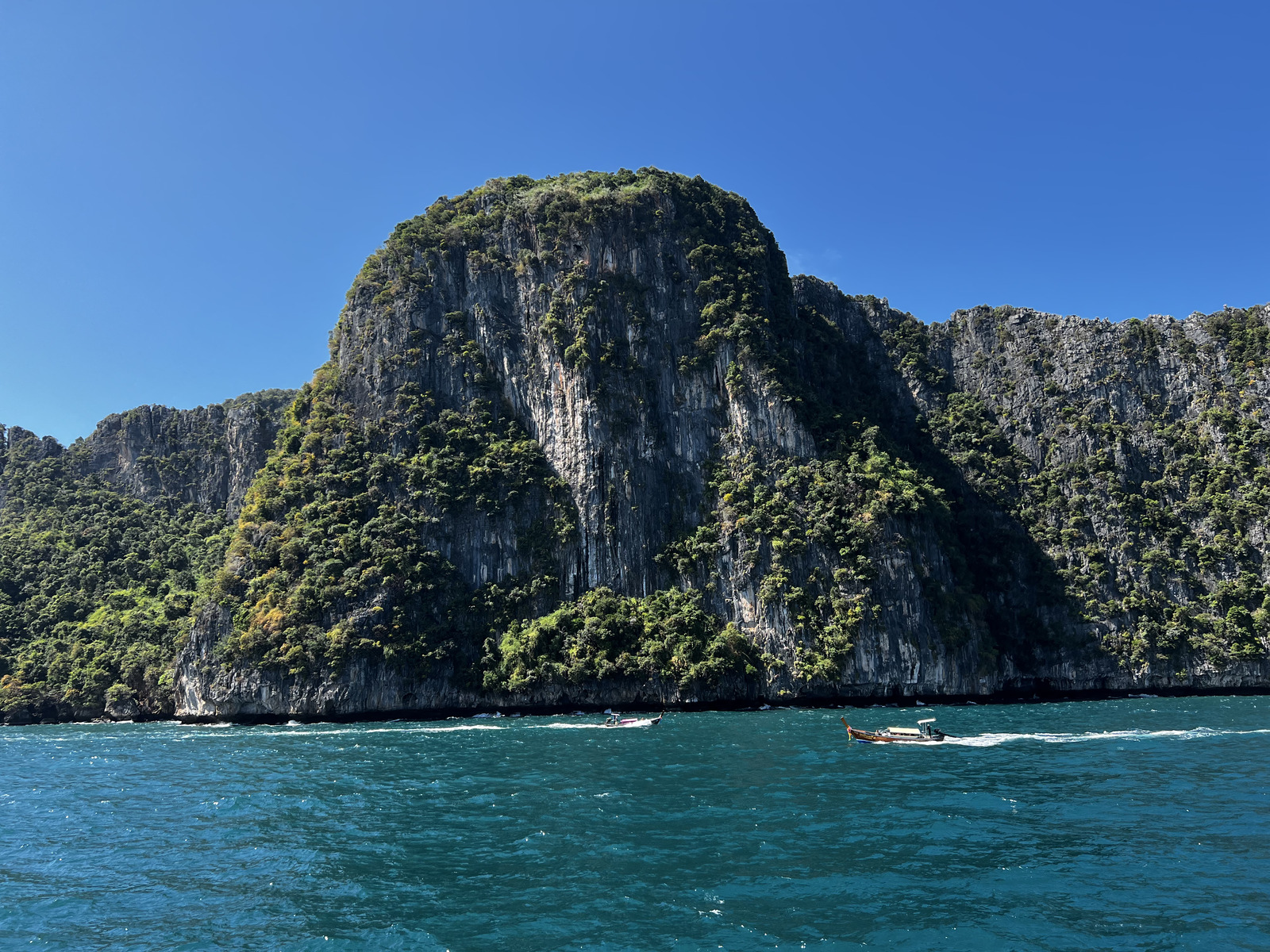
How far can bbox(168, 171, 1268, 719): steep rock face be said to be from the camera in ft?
259

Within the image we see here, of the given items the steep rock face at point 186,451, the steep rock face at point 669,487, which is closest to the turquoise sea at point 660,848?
the steep rock face at point 669,487

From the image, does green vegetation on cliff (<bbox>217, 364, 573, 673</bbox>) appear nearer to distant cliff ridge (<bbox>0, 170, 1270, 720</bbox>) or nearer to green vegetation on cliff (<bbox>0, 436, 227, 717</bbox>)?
distant cliff ridge (<bbox>0, 170, 1270, 720</bbox>)

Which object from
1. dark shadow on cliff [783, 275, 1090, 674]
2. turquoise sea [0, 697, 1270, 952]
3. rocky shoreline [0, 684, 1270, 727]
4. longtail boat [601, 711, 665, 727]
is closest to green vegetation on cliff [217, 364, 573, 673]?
rocky shoreline [0, 684, 1270, 727]

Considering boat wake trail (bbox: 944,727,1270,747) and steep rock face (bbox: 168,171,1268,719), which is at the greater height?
steep rock face (bbox: 168,171,1268,719)

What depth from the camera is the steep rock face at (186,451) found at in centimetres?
13525

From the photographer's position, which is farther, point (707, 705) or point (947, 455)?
point (947, 455)

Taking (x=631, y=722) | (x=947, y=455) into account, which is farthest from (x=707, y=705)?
(x=947, y=455)

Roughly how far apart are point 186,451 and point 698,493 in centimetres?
10003

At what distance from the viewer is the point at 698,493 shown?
9462cm

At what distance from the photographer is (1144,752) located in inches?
1619

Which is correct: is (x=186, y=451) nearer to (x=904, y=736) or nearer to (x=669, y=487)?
(x=669, y=487)

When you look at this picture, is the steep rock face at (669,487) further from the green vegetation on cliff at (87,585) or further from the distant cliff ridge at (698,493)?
the green vegetation on cliff at (87,585)

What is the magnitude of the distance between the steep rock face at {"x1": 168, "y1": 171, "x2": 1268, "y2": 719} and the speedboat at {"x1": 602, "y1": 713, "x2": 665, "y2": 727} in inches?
499

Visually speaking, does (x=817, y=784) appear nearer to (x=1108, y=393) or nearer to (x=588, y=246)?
(x=588, y=246)
